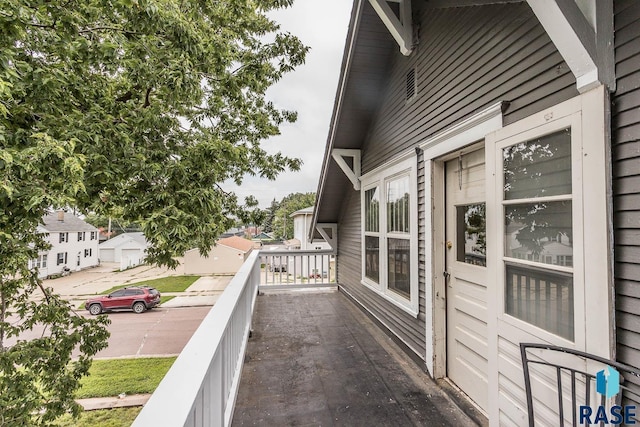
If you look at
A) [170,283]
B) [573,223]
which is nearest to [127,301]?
[170,283]

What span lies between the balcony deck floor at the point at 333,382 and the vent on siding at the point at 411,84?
3.01 metres

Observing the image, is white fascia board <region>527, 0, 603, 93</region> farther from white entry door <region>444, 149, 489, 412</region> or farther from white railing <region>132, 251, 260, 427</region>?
white railing <region>132, 251, 260, 427</region>

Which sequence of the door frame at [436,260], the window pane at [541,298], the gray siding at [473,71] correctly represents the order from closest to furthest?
the window pane at [541,298] → the gray siding at [473,71] → the door frame at [436,260]

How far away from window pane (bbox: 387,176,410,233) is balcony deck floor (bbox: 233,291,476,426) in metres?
1.48

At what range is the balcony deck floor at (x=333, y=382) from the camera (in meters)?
2.34

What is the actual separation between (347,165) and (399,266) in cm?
223

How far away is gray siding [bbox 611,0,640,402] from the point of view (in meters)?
1.26

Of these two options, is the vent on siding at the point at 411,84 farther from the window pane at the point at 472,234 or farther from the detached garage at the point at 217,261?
the detached garage at the point at 217,261

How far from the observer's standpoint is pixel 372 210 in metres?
4.62

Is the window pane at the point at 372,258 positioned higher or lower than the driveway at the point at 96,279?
higher

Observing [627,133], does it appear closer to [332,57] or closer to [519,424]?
[519,424]

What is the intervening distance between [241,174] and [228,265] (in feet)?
62.0

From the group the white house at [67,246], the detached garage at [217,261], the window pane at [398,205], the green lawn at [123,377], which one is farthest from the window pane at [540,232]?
the white house at [67,246]

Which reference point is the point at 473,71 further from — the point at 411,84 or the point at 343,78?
the point at 343,78
